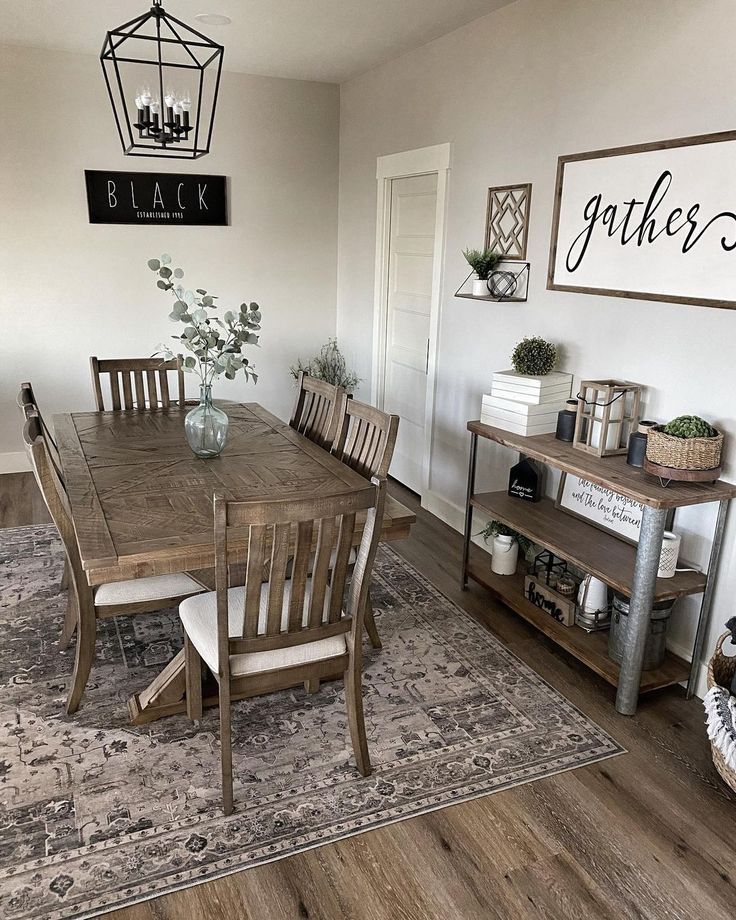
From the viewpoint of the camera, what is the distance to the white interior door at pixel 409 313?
441cm

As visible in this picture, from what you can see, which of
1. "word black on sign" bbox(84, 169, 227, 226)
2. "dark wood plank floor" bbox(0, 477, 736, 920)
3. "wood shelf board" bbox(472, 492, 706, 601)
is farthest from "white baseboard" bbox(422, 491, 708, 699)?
"word black on sign" bbox(84, 169, 227, 226)

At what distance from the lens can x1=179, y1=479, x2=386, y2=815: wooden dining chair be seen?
185cm

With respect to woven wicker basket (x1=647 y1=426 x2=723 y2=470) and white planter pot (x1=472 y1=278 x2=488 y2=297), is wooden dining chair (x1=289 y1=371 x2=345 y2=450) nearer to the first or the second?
white planter pot (x1=472 y1=278 x2=488 y2=297)

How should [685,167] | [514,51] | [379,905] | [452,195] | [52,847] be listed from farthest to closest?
[452,195] < [514,51] < [685,167] < [52,847] < [379,905]

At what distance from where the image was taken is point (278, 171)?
17.2 feet

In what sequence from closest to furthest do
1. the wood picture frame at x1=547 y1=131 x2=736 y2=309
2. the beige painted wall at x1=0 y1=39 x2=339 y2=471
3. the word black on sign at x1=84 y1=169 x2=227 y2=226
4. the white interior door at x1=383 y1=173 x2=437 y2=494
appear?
the wood picture frame at x1=547 y1=131 x2=736 y2=309 → the white interior door at x1=383 y1=173 x2=437 y2=494 → the beige painted wall at x1=0 y1=39 x2=339 y2=471 → the word black on sign at x1=84 y1=169 x2=227 y2=226

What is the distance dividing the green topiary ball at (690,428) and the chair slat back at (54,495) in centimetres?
193

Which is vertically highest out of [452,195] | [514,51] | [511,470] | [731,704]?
[514,51]

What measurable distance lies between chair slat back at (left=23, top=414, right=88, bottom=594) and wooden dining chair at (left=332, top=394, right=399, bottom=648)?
97 cm

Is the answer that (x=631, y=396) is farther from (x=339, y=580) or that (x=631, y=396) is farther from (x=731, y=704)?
(x=339, y=580)

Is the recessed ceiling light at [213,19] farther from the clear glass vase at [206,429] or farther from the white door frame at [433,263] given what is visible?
the clear glass vase at [206,429]

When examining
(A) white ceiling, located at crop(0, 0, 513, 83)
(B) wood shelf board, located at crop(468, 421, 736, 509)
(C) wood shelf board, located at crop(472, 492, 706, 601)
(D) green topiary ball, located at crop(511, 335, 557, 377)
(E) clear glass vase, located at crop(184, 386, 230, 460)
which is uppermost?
(A) white ceiling, located at crop(0, 0, 513, 83)

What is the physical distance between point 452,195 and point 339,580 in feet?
8.72

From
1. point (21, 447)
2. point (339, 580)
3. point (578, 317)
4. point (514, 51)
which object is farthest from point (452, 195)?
point (21, 447)
